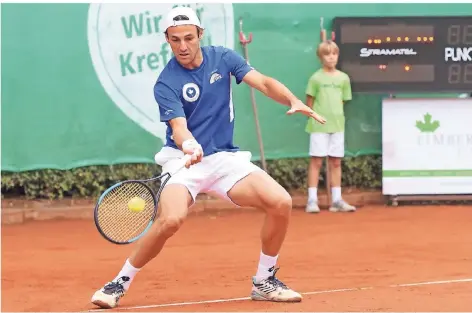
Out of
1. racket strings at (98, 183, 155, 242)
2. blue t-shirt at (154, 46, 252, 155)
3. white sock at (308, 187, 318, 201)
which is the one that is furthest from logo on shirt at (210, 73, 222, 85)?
Result: white sock at (308, 187, 318, 201)

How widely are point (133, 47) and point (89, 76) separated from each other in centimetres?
47

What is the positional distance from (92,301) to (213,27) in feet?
14.6

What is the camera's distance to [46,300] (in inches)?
238

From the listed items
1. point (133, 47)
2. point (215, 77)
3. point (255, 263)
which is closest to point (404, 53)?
point (133, 47)

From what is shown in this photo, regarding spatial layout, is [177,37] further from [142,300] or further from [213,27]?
[213,27]

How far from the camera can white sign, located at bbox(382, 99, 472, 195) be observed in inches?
385

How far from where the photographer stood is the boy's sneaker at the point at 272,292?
5.72m

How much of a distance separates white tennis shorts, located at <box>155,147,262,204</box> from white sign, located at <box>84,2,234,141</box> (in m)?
3.92

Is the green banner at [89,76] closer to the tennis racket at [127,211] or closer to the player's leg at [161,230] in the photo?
the player's leg at [161,230]

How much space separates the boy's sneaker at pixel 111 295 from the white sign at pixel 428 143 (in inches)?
181

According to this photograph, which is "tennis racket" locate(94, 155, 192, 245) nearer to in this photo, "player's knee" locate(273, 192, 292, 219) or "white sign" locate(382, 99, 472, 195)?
"player's knee" locate(273, 192, 292, 219)

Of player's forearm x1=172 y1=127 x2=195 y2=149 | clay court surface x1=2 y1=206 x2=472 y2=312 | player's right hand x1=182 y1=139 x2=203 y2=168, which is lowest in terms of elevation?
clay court surface x1=2 y1=206 x2=472 y2=312

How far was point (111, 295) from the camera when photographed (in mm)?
5633

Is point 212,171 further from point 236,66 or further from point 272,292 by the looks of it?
point 272,292
